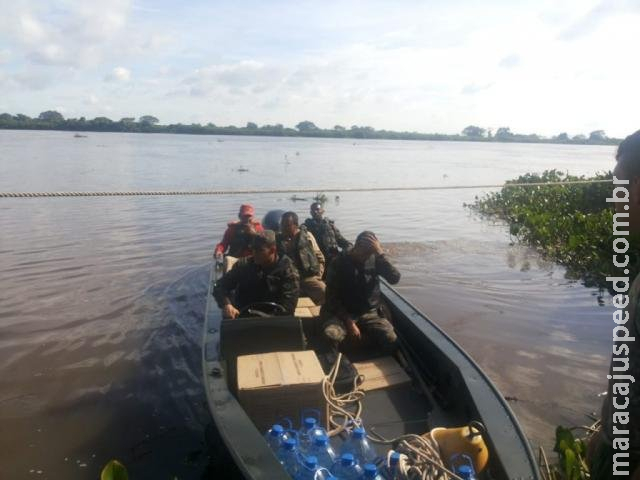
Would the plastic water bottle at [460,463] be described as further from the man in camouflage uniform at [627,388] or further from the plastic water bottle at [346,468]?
the man in camouflage uniform at [627,388]

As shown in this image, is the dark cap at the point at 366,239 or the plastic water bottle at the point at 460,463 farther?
the dark cap at the point at 366,239

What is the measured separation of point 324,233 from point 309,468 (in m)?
5.76

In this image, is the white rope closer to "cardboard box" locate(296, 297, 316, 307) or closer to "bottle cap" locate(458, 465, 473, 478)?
"bottle cap" locate(458, 465, 473, 478)

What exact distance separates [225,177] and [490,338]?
912 inches

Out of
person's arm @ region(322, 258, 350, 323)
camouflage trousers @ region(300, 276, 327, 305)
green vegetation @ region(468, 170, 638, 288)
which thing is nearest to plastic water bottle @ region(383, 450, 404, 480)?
person's arm @ region(322, 258, 350, 323)

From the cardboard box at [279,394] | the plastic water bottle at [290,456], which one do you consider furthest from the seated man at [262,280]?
the plastic water bottle at [290,456]

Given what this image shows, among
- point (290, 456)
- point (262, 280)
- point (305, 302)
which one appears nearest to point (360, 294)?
point (262, 280)

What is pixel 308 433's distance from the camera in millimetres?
3363

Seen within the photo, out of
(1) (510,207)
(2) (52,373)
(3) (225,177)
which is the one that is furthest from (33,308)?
(3) (225,177)

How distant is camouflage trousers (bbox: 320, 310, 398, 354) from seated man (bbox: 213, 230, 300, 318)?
16.4 inches

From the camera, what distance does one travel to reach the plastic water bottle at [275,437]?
3.27 m

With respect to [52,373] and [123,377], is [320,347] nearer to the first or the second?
[123,377]

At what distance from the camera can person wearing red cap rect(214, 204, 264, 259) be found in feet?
24.7

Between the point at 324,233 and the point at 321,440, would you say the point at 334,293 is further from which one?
the point at 324,233
